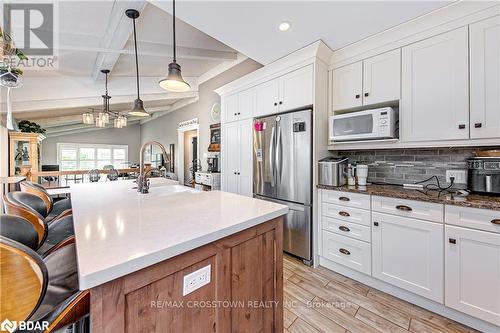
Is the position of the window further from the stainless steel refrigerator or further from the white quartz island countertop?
the white quartz island countertop

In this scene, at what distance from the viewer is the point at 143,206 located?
4.63ft

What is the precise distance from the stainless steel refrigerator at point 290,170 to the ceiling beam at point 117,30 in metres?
1.87

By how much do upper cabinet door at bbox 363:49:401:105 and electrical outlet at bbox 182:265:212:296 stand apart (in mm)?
2282

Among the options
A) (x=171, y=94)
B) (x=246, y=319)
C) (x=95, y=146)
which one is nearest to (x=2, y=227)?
(x=246, y=319)

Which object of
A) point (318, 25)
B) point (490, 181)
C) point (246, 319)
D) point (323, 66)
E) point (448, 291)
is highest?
point (318, 25)

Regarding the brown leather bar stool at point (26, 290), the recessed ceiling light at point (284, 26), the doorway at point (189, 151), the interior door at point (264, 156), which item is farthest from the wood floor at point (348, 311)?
the doorway at point (189, 151)

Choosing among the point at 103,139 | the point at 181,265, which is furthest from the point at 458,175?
the point at 103,139

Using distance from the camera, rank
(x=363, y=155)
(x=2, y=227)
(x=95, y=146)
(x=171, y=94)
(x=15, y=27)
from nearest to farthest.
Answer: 1. (x=2, y=227)
2. (x=15, y=27)
3. (x=363, y=155)
4. (x=171, y=94)
5. (x=95, y=146)

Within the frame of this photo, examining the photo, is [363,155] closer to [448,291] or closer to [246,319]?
[448,291]

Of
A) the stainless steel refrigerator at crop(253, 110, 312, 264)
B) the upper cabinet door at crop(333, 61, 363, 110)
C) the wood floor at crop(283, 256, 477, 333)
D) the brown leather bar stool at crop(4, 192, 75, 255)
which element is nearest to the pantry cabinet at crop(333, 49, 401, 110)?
the upper cabinet door at crop(333, 61, 363, 110)

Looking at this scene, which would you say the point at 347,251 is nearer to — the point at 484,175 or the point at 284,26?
the point at 484,175

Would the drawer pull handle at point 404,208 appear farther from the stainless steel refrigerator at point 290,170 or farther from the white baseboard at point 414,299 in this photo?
the stainless steel refrigerator at point 290,170

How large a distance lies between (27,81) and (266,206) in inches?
190

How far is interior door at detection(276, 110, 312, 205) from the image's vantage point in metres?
2.43
